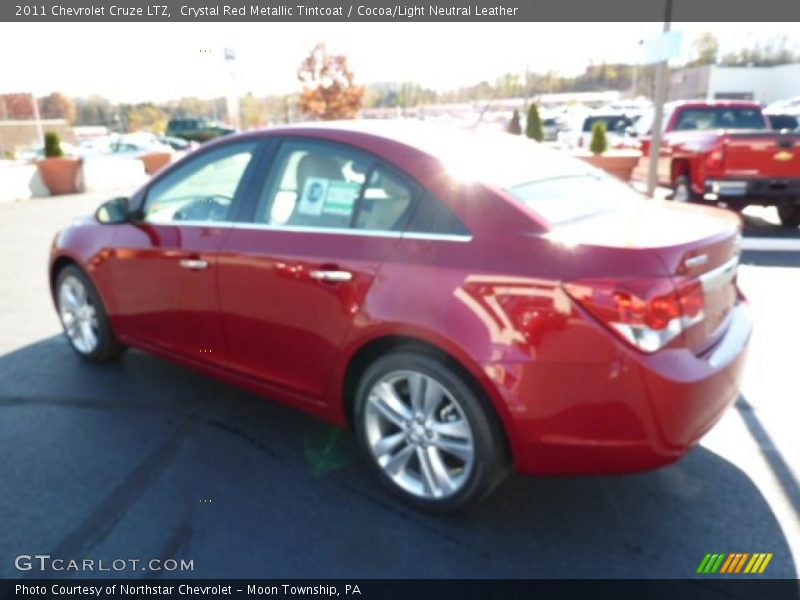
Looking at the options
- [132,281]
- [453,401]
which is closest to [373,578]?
[453,401]

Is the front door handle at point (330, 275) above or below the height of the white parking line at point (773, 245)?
above

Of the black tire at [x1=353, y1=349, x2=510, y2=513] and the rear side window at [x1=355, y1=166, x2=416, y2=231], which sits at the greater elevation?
the rear side window at [x1=355, y1=166, x2=416, y2=231]

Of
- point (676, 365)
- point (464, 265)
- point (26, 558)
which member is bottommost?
point (26, 558)

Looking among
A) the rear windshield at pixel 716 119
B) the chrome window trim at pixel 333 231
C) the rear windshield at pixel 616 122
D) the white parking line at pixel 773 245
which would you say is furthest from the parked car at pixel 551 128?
the chrome window trim at pixel 333 231

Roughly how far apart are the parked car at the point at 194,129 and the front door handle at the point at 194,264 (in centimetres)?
3905

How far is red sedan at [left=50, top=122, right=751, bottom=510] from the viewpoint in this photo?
240 centimetres

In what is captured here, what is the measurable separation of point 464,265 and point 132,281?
2397 millimetres

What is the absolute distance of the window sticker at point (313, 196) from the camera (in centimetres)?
317

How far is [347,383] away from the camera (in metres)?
3.08

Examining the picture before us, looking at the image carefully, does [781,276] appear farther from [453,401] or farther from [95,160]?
[95,160]

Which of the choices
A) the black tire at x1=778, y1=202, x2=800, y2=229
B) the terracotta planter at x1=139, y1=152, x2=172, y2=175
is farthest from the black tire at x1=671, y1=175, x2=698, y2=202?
the terracotta planter at x1=139, y1=152, x2=172, y2=175

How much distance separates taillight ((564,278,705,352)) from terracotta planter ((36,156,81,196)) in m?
17.1
